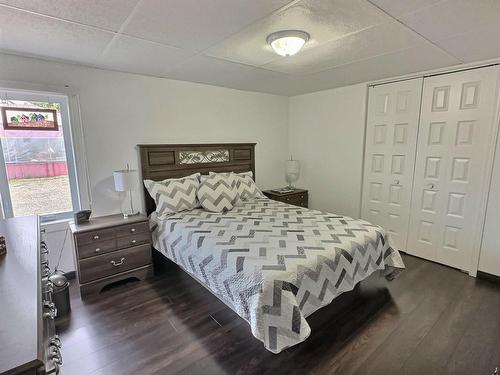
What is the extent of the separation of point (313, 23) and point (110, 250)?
101 inches

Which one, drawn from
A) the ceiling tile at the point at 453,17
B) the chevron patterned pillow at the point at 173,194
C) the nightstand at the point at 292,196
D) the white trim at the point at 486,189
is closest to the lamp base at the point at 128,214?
the chevron patterned pillow at the point at 173,194

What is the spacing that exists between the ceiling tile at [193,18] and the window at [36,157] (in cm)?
137

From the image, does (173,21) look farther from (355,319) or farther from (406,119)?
(406,119)

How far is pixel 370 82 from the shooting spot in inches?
131

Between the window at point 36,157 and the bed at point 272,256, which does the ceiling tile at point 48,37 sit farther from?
the bed at point 272,256

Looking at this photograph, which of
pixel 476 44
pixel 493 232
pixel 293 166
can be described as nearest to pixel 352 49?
pixel 476 44

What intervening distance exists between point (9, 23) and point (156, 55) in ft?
3.18

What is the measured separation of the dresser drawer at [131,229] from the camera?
2.54 m

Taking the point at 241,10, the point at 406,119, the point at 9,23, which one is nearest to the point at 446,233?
the point at 406,119

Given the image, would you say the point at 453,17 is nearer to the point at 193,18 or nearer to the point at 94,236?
the point at 193,18

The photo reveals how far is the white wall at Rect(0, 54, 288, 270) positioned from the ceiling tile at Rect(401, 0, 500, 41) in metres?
2.39

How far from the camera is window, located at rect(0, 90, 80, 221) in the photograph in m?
2.36

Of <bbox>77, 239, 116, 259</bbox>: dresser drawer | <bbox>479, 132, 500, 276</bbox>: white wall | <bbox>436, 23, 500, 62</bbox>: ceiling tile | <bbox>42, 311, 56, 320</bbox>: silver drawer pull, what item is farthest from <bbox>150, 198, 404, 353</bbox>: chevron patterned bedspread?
<bbox>436, 23, 500, 62</bbox>: ceiling tile

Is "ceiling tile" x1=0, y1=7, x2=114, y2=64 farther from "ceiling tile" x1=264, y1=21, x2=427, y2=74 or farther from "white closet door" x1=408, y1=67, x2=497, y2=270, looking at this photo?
"white closet door" x1=408, y1=67, x2=497, y2=270
